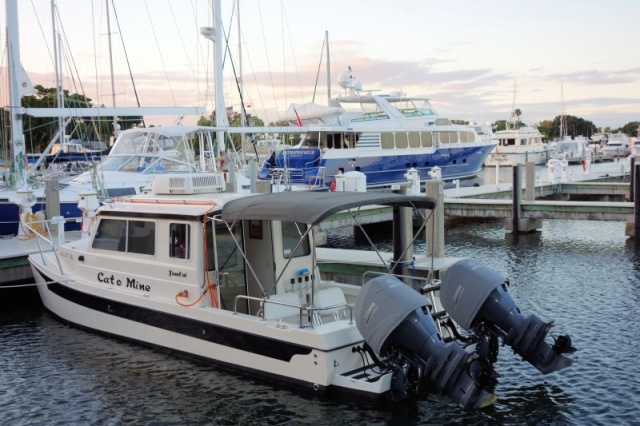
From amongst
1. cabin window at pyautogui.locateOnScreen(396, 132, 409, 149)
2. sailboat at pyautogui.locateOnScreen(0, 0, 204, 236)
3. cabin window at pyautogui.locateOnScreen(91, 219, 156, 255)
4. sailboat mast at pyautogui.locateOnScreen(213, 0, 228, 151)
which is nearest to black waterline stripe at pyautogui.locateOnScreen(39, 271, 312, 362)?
cabin window at pyautogui.locateOnScreen(91, 219, 156, 255)

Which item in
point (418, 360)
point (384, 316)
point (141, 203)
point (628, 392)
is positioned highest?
point (141, 203)

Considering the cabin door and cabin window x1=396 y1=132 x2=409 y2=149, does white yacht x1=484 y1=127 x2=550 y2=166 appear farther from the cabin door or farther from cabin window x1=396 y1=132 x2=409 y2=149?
the cabin door

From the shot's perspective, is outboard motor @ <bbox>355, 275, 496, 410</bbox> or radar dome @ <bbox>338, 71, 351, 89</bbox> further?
radar dome @ <bbox>338, 71, 351, 89</bbox>

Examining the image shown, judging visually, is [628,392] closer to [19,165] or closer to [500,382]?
[500,382]

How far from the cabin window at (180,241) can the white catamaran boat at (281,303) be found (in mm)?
25

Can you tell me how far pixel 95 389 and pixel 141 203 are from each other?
319 centimetres

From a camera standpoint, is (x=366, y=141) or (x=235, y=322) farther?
(x=366, y=141)

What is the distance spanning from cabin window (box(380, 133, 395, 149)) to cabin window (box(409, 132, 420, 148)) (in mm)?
1426

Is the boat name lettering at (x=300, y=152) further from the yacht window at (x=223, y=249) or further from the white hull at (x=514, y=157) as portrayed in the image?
the white hull at (x=514, y=157)

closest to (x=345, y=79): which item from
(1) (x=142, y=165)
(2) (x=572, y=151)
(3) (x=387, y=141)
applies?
(3) (x=387, y=141)

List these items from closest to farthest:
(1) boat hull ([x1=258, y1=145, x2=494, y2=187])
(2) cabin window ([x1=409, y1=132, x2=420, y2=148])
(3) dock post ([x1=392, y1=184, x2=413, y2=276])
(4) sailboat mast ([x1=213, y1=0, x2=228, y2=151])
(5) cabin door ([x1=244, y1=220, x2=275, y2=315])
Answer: (5) cabin door ([x1=244, y1=220, x2=275, y2=315]) < (3) dock post ([x1=392, y1=184, x2=413, y2=276]) < (4) sailboat mast ([x1=213, y1=0, x2=228, y2=151]) < (1) boat hull ([x1=258, y1=145, x2=494, y2=187]) < (2) cabin window ([x1=409, y1=132, x2=420, y2=148])

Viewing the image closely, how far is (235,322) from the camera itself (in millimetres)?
9570

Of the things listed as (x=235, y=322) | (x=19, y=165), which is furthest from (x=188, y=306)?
(x=19, y=165)

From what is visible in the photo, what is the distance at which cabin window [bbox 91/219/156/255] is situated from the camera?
11.0 metres
